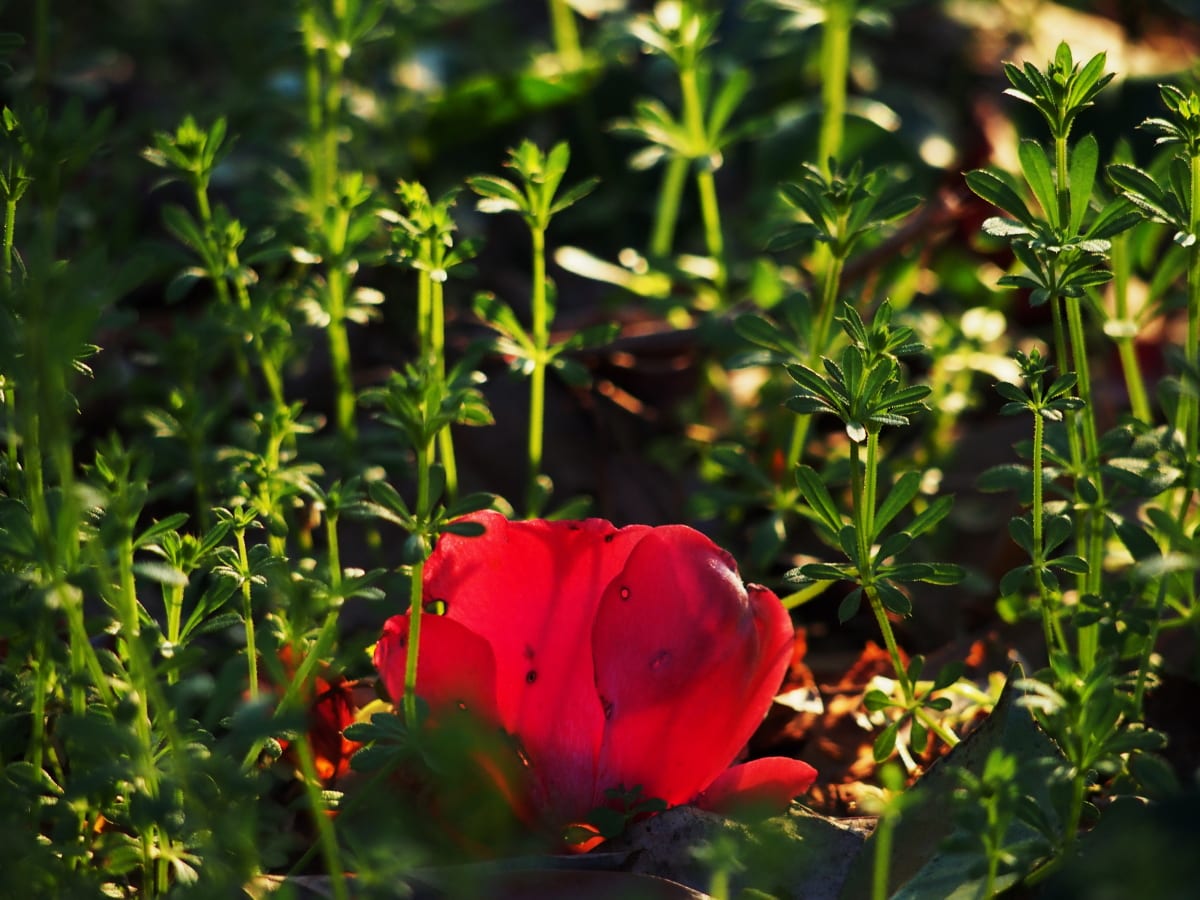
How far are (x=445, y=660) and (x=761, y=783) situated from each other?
374 millimetres

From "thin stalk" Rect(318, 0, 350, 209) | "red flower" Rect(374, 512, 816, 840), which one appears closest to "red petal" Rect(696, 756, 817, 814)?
"red flower" Rect(374, 512, 816, 840)

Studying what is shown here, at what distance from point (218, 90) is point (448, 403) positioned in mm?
2673

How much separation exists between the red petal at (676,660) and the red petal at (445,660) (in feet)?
0.42

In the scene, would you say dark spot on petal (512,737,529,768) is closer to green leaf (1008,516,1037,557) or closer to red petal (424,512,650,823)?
red petal (424,512,650,823)

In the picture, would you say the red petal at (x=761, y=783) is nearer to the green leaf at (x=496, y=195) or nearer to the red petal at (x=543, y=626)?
the red petal at (x=543, y=626)

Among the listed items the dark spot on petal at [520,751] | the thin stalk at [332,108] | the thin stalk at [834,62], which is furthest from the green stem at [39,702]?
the thin stalk at [834,62]

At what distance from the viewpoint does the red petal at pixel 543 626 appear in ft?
5.05

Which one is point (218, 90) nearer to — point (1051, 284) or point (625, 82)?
point (625, 82)

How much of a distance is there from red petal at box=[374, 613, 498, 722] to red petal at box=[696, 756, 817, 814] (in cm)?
26

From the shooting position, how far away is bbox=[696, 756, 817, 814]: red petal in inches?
60.0

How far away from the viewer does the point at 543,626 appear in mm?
1545

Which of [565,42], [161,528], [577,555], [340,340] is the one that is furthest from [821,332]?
[565,42]

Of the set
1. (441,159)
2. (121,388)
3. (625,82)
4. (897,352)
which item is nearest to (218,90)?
(441,159)

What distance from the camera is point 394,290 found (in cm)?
293
